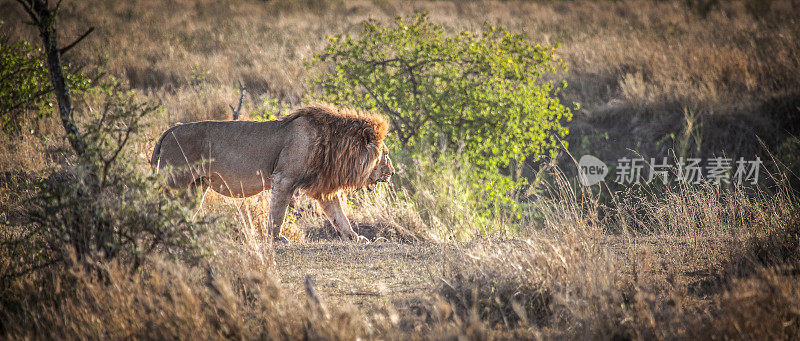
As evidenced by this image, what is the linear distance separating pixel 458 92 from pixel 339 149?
314cm

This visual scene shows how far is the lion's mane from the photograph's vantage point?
20.0 feet

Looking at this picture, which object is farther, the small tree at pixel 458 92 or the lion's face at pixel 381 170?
the small tree at pixel 458 92

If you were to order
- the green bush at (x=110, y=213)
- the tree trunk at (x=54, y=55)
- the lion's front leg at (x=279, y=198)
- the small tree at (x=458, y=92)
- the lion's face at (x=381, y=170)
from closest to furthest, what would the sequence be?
Result: the green bush at (x=110, y=213) → the tree trunk at (x=54, y=55) → the lion's front leg at (x=279, y=198) → the lion's face at (x=381, y=170) → the small tree at (x=458, y=92)

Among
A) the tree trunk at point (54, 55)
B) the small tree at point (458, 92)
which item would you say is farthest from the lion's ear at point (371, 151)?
the tree trunk at point (54, 55)

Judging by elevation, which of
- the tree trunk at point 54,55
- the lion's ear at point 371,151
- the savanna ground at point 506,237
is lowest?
the savanna ground at point 506,237

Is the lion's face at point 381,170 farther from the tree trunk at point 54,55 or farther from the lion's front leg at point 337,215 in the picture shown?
the tree trunk at point 54,55

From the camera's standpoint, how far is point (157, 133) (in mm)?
10812

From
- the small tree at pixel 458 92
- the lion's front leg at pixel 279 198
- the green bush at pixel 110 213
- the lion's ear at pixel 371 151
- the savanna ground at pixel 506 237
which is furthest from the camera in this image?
the small tree at pixel 458 92

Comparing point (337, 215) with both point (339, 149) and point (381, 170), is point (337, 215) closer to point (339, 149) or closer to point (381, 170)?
point (381, 170)

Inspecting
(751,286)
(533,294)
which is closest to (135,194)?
(533,294)

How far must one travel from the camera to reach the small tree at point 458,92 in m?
8.37

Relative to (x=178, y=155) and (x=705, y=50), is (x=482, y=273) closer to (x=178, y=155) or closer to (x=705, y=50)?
(x=178, y=155)

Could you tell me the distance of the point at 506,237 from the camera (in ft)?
18.1

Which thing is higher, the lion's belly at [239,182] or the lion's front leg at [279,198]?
the lion's belly at [239,182]
